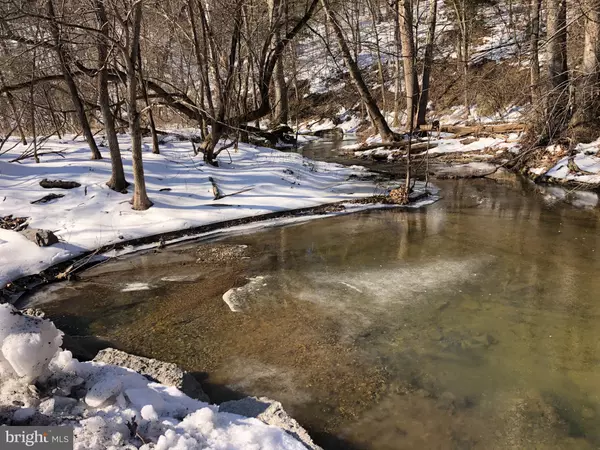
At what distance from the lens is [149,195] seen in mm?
9531

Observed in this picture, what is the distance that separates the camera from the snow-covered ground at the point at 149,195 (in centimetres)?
759

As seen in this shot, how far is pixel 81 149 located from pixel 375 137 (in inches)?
493

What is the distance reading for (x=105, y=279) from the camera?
21.6ft

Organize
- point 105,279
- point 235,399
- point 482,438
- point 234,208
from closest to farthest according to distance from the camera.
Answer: point 482,438 → point 235,399 → point 105,279 → point 234,208

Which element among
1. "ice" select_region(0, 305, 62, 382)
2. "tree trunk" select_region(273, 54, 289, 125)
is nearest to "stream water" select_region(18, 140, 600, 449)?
"ice" select_region(0, 305, 62, 382)

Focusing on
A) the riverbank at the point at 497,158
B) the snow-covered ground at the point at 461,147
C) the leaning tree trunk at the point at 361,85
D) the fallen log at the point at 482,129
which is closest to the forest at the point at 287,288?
the riverbank at the point at 497,158

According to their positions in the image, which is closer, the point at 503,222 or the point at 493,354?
the point at 493,354

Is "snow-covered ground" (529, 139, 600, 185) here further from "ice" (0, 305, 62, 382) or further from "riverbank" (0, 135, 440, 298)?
"ice" (0, 305, 62, 382)

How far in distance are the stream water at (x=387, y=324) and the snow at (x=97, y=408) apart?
2.60 feet

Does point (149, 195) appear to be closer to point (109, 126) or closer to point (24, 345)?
point (109, 126)

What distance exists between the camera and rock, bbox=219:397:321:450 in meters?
3.07

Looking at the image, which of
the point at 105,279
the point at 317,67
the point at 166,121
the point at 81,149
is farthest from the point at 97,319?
the point at 317,67

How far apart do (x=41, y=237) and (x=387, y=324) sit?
581 centimetres

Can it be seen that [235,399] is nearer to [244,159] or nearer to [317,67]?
[244,159]
